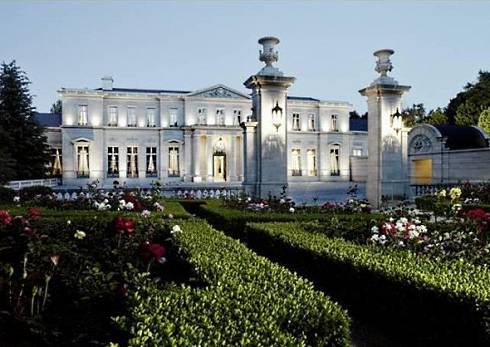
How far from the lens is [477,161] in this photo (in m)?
25.2

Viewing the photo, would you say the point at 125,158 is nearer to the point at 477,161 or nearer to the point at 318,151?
the point at 318,151

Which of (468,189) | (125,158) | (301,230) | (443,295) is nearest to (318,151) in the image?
(125,158)

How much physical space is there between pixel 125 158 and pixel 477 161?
33291 millimetres

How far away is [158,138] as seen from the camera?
48.7m

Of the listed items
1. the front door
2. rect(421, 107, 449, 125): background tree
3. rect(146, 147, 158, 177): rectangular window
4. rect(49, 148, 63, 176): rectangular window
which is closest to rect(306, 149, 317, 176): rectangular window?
the front door

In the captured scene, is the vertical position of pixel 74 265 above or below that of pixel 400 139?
below

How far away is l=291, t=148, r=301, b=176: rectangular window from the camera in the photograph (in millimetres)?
52469

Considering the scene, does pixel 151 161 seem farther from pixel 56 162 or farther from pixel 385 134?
pixel 385 134

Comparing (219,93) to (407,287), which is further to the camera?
(219,93)

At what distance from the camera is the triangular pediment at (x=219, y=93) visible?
49531mm

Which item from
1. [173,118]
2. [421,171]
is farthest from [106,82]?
[421,171]

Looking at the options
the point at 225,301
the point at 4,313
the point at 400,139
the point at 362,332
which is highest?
the point at 400,139

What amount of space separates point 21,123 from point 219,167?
20.2 meters

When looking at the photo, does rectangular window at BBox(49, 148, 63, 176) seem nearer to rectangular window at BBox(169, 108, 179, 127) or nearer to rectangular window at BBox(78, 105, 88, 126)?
rectangular window at BBox(78, 105, 88, 126)
